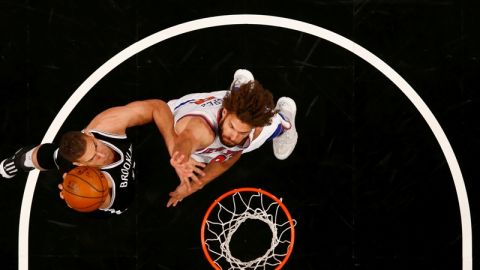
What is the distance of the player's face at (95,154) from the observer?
3.60 metres

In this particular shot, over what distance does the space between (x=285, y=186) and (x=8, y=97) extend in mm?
2351

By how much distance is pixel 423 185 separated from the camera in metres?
4.22

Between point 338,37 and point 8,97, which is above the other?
point 338,37

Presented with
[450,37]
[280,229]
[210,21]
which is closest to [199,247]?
[280,229]

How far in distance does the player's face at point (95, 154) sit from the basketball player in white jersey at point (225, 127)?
538 mm

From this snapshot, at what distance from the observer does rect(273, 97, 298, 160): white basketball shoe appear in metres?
4.13

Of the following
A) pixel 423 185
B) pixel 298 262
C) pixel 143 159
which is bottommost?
pixel 298 262

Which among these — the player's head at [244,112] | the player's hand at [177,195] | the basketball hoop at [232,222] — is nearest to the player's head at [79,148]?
the player's hand at [177,195]

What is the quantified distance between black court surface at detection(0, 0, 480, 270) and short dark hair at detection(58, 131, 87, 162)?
1.69 ft

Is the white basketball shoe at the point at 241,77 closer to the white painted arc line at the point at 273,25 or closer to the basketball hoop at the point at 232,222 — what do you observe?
the white painted arc line at the point at 273,25

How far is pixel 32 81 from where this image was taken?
4117 millimetres

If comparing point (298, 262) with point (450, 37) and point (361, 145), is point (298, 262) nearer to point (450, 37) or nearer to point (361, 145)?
point (361, 145)

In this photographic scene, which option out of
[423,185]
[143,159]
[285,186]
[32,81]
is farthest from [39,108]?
[423,185]

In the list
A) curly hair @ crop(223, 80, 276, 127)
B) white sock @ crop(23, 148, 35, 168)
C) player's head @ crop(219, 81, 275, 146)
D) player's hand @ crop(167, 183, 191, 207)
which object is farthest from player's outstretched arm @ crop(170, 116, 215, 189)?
white sock @ crop(23, 148, 35, 168)
